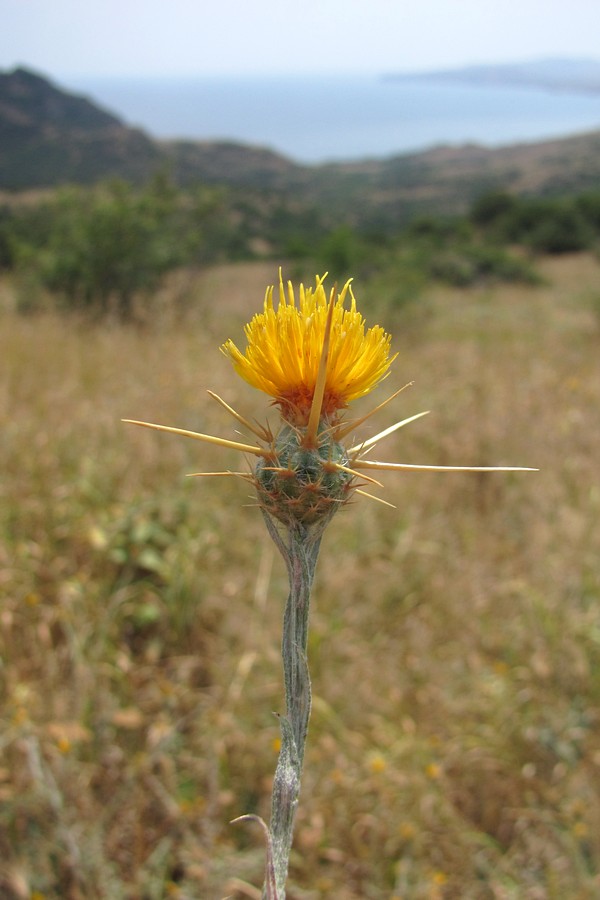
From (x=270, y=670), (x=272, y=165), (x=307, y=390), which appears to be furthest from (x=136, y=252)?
(x=272, y=165)

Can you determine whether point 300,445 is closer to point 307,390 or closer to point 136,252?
point 307,390

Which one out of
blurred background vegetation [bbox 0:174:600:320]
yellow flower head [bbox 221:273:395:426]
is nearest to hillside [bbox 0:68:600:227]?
blurred background vegetation [bbox 0:174:600:320]

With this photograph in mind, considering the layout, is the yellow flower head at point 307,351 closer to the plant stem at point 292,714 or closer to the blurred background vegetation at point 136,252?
the plant stem at point 292,714

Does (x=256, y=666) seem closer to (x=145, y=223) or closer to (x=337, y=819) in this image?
(x=337, y=819)

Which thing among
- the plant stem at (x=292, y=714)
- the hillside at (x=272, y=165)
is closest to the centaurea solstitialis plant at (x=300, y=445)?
the plant stem at (x=292, y=714)

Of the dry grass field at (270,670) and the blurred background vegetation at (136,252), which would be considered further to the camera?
the blurred background vegetation at (136,252)
